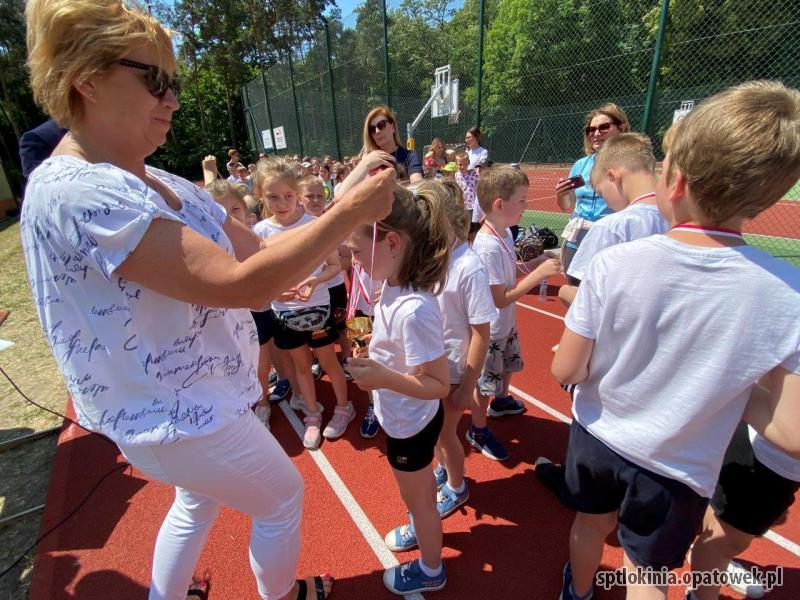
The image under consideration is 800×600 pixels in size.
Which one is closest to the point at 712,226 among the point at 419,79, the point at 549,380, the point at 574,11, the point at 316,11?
the point at 549,380

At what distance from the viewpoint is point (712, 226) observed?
1.10 metres

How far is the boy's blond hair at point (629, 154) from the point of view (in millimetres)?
2180

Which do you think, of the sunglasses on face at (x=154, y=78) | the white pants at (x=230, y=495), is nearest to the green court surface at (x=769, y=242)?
the white pants at (x=230, y=495)

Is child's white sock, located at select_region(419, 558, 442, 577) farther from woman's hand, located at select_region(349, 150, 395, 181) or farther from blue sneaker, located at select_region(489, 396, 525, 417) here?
woman's hand, located at select_region(349, 150, 395, 181)

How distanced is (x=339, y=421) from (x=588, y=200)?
269 cm

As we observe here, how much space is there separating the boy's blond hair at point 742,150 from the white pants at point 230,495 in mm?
1452

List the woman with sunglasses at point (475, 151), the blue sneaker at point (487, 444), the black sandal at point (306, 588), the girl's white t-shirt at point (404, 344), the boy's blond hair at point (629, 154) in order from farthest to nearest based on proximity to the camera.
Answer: the woman with sunglasses at point (475, 151) → the blue sneaker at point (487, 444) → the boy's blond hair at point (629, 154) → the black sandal at point (306, 588) → the girl's white t-shirt at point (404, 344)

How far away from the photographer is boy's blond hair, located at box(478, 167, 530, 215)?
249 cm

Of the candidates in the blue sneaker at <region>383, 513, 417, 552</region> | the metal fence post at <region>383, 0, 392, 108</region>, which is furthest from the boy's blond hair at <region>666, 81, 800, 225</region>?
the metal fence post at <region>383, 0, 392, 108</region>

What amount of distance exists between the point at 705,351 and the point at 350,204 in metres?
1.00

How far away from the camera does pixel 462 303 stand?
7.10 ft

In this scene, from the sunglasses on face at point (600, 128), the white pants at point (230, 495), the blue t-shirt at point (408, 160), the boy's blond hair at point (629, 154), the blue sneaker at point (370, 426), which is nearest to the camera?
the white pants at point (230, 495)

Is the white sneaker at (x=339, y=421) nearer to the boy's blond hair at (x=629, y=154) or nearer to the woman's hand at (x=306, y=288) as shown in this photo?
the woman's hand at (x=306, y=288)

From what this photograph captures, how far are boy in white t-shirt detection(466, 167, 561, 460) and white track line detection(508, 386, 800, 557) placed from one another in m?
0.50
